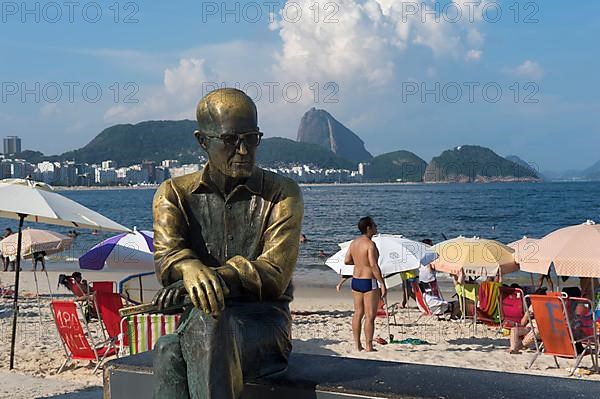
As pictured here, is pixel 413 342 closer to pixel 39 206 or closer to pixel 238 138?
pixel 39 206

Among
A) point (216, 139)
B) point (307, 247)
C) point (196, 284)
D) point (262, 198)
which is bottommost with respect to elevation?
point (307, 247)

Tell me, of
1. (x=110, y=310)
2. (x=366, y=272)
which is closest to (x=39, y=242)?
(x=110, y=310)

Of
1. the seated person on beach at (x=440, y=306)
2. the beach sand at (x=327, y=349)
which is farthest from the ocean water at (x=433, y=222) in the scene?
the beach sand at (x=327, y=349)

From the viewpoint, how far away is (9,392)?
276 inches

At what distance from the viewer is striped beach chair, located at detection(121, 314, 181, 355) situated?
709cm

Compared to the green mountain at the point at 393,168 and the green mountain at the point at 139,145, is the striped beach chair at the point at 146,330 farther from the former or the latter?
the green mountain at the point at 393,168

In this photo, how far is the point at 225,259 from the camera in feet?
11.7

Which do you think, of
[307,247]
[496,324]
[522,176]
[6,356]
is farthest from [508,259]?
[522,176]

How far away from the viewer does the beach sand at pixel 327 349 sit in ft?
24.8

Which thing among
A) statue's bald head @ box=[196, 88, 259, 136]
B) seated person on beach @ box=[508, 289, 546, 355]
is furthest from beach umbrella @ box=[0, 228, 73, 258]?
statue's bald head @ box=[196, 88, 259, 136]

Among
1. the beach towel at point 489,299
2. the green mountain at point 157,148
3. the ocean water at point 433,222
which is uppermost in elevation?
the green mountain at point 157,148

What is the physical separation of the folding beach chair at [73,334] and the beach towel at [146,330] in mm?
1088

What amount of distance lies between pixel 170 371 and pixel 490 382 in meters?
1.58

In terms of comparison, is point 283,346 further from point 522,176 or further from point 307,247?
point 522,176
